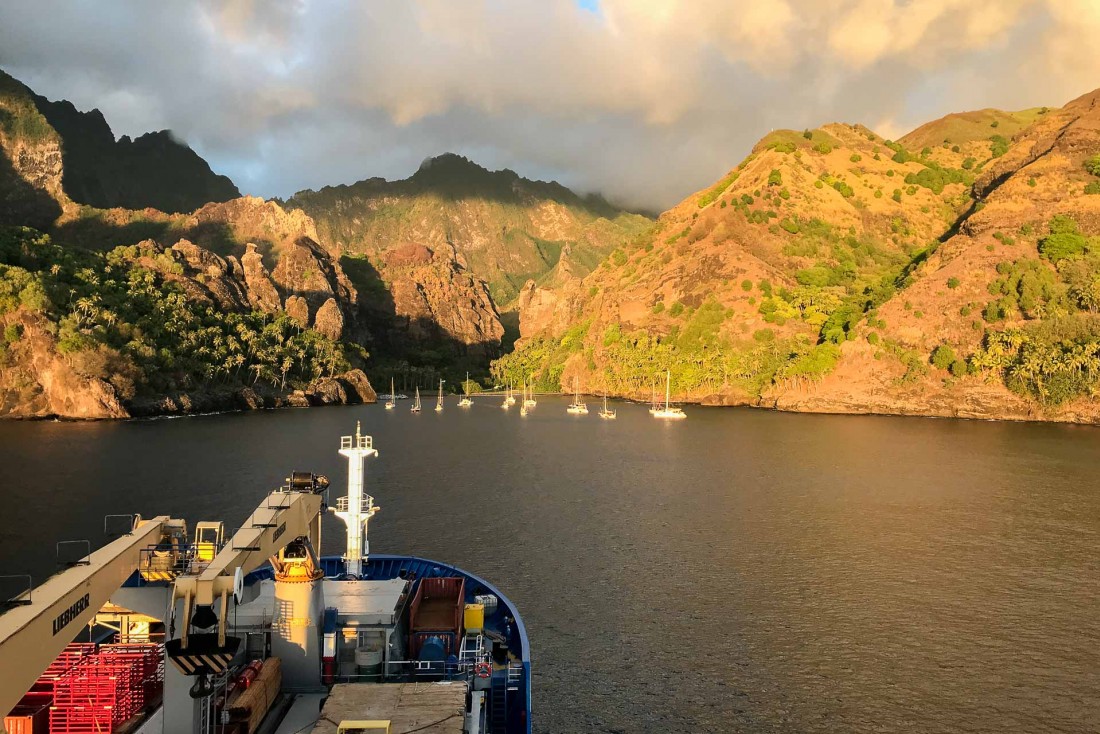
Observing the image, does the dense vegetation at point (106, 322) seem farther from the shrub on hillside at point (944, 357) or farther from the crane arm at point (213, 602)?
the shrub on hillside at point (944, 357)

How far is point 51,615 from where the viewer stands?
13.6 m

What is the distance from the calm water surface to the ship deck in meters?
16.6

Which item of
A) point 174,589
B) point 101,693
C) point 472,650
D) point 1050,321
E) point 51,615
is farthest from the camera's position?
point 1050,321

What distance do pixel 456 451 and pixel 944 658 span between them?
8308 centimetres

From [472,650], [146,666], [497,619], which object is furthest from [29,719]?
[497,619]

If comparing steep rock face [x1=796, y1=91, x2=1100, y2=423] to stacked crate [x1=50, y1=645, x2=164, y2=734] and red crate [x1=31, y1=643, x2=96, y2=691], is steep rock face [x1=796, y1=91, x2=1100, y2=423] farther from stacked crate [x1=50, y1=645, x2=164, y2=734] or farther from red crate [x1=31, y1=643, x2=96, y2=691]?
red crate [x1=31, y1=643, x2=96, y2=691]

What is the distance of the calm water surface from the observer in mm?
34125

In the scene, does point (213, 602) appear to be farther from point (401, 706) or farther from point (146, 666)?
point (146, 666)

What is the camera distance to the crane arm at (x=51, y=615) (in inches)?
479

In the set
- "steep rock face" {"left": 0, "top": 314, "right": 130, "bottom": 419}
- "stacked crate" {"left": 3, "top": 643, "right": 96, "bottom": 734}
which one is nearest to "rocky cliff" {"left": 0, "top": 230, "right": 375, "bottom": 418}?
"steep rock face" {"left": 0, "top": 314, "right": 130, "bottom": 419}

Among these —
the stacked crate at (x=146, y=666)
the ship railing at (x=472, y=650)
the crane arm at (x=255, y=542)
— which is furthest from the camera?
the ship railing at (x=472, y=650)

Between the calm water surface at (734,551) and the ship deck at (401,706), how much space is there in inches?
655

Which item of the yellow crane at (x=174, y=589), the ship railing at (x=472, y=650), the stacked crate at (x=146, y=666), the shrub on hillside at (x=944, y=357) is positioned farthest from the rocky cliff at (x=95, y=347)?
the shrub on hillside at (x=944, y=357)

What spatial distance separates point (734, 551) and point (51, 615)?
2004 inches
